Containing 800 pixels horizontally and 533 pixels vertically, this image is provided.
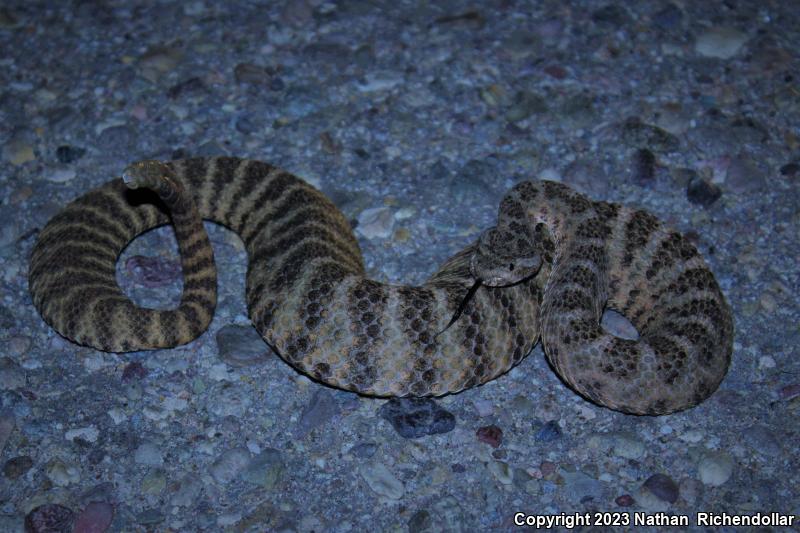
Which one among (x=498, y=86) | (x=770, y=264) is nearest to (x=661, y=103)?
(x=498, y=86)

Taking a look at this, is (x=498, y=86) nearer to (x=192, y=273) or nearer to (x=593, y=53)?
(x=593, y=53)

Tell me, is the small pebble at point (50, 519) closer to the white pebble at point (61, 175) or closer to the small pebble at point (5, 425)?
the small pebble at point (5, 425)

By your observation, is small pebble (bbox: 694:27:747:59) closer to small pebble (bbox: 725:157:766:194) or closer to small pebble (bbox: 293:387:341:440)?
small pebble (bbox: 725:157:766:194)

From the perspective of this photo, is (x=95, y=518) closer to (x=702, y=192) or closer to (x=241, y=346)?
(x=241, y=346)

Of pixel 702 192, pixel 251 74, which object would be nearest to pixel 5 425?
pixel 251 74

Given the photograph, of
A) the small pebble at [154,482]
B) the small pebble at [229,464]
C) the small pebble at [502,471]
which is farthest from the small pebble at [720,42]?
the small pebble at [154,482]

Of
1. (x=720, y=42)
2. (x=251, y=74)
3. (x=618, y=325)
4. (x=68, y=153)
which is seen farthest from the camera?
(x=720, y=42)

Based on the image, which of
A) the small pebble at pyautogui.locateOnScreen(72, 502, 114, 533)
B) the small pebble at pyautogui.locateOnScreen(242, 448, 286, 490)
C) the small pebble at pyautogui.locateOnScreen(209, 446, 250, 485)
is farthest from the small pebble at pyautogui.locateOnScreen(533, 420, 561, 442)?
the small pebble at pyautogui.locateOnScreen(72, 502, 114, 533)
